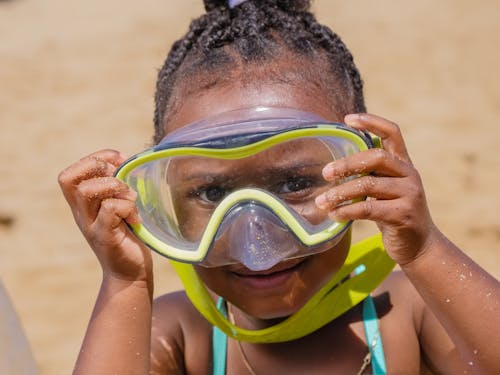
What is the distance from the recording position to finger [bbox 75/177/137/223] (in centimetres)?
223

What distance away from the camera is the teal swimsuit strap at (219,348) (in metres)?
2.83

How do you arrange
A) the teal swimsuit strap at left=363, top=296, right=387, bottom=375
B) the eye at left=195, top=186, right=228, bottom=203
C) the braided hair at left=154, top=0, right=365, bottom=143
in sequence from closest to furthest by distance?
the eye at left=195, top=186, right=228, bottom=203 → the braided hair at left=154, top=0, right=365, bottom=143 → the teal swimsuit strap at left=363, top=296, right=387, bottom=375

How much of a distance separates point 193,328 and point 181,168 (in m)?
0.80

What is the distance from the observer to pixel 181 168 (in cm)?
231

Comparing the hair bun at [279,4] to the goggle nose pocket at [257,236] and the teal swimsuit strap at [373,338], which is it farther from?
the teal swimsuit strap at [373,338]

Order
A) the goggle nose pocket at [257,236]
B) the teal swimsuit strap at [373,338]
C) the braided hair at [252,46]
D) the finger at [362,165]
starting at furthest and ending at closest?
the teal swimsuit strap at [373,338] < the braided hair at [252,46] < the goggle nose pocket at [257,236] < the finger at [362,165]

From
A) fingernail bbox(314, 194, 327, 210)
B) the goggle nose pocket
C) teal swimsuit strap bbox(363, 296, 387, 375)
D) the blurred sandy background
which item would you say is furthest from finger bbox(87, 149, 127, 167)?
the blurred sandy background

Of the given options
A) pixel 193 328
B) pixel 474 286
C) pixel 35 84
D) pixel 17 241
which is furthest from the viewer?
pixel 35 84

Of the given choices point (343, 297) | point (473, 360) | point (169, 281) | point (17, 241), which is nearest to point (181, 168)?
point (343, 297)

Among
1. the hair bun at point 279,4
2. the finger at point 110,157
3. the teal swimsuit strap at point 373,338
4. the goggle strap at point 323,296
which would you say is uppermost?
the hair bun at point 279,4

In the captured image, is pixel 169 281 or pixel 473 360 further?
pixel 169 281

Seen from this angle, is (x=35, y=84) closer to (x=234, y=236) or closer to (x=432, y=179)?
(x=432, y=179)

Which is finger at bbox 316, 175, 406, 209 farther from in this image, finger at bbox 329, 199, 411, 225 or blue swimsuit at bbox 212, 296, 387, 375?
blue swimsuit at bbox 212, 296, 387, 375

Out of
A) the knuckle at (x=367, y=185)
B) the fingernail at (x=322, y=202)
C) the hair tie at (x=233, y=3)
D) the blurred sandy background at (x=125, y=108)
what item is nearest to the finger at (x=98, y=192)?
the fingernail at (x=322, y=202)
